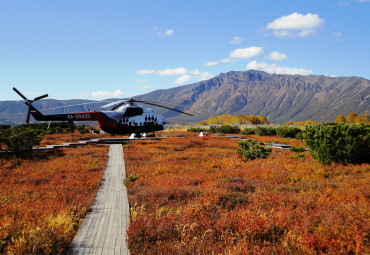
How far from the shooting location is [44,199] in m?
11.0

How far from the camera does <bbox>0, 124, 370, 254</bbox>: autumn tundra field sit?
6.55 metres

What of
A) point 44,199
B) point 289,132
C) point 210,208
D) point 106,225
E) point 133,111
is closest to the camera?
point 106,225

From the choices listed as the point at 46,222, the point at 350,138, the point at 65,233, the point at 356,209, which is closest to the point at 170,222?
the point at 65,233

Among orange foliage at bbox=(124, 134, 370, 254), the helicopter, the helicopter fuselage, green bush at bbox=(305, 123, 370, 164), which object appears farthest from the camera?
the helicopter

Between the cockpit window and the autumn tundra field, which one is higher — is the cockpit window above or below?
above

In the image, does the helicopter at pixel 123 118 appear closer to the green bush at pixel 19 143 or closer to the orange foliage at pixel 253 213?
the green bush at pixel 19 143

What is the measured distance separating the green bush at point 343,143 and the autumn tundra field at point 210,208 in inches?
4.9

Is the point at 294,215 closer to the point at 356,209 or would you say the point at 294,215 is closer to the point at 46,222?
the point at 356,209

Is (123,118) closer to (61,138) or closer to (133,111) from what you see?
(133,111)

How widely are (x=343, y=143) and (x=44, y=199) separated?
1804 centimetres

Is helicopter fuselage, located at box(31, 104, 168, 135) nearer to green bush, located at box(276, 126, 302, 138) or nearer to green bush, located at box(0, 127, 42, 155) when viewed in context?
green bush, located at box(0, 127, 42, 155)

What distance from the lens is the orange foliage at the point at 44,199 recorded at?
6.64 meters

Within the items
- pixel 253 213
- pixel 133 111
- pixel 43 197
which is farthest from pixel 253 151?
pixel 133 111

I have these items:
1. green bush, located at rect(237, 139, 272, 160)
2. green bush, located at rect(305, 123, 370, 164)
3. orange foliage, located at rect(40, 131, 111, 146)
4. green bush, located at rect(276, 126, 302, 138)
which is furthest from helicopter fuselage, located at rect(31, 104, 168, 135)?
green bush, located at rect(276, 126, 302, 138)
